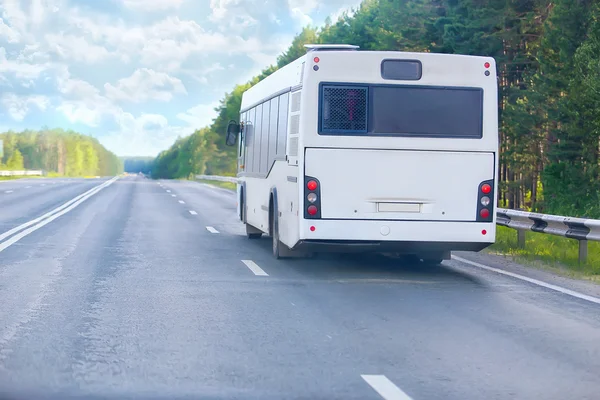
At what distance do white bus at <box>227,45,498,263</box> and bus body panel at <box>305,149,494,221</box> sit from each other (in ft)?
0.04

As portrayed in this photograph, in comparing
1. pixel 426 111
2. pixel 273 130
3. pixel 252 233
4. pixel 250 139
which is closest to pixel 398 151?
pixel 426 111

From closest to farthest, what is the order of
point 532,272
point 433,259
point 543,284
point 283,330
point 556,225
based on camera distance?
point 283,330
point 543,284
point 532,272
point 433,259
point 556,225

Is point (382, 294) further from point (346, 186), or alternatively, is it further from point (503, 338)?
point (503, 338)

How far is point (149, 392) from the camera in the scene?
5660mm

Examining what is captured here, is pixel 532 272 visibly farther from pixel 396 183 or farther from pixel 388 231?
pixel 396 183

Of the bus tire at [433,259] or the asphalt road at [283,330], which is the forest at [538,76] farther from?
the asphalt road at [283,330]

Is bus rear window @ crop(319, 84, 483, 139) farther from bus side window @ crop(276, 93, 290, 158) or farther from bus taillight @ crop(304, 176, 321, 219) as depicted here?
bus side window @ crop(276, 93, 290, 158)

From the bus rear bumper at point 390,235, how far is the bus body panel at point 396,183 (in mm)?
90

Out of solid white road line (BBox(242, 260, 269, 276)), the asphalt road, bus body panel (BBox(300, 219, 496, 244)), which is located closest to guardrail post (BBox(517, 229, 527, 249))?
the asphalt road

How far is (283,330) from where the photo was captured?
7879 mm

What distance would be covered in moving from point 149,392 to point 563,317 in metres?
4.65

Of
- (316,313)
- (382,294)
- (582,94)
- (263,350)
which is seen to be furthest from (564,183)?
(263,350)

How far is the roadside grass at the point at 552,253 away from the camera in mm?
13111

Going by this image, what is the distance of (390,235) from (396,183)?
0.66 meters
